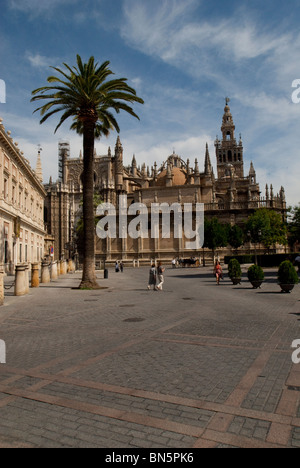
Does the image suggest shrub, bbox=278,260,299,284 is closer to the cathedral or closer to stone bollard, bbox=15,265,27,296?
stone bollard, bbox=15,265,27,296

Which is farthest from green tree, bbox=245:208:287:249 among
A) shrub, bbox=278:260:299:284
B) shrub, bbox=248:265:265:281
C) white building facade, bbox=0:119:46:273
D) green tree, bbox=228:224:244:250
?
white building facade, bbox=0:119:46:273

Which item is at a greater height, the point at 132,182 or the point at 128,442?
the point at 132,182

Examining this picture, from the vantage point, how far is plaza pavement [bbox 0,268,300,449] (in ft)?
11.0

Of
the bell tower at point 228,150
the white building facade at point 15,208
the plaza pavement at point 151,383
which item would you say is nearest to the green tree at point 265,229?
the white building facade at point 15,208

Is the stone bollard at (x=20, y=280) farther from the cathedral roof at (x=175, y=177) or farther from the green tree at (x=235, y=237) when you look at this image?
the cathedral roof at (x=175, y=177)

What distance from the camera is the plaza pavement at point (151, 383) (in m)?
3.35

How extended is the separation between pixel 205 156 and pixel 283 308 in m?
59.9

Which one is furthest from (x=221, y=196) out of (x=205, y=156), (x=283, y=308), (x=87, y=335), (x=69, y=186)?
(x=87, y=335)

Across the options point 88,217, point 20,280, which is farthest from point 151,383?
point 88,217

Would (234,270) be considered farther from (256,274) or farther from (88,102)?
(88,102)

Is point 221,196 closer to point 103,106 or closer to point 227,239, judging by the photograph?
point 227,239

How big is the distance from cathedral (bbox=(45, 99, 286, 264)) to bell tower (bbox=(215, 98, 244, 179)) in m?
8.14

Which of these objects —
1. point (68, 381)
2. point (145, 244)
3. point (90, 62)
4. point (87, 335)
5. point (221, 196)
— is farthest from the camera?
point (221, 196)

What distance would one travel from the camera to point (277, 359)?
5.67 meters
